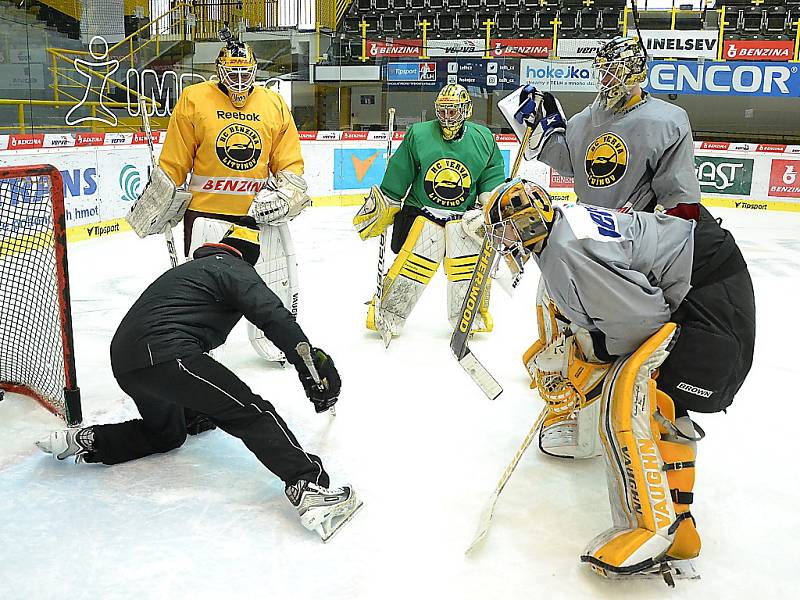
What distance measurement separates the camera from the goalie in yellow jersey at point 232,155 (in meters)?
3.44

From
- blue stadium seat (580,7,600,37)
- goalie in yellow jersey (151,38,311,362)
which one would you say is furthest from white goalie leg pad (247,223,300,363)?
blue stadium seat (580,7,600,37)

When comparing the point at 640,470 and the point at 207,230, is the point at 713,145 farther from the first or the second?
the point at 640,470

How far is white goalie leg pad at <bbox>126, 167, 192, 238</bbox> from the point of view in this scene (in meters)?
3.43

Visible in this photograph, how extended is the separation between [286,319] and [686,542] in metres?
1.21

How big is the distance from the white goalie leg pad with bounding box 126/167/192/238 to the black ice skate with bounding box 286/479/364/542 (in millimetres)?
1608

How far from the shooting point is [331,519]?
227 centimetres

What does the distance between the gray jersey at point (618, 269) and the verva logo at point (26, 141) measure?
5256 millimetres

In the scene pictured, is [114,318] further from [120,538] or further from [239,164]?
[120,538]

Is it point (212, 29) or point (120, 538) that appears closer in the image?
point (120, 538)

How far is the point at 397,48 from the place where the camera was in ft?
37.3

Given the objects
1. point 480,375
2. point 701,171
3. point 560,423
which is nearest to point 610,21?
point 701,171

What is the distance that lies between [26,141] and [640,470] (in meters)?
5.66

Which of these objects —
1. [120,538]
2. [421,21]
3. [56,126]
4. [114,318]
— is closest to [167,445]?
[120,538]

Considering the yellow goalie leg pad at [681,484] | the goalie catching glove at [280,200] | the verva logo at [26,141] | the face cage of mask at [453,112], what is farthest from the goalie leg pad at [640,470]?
the verva logo at [26,141]
